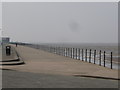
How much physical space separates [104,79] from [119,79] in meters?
0.65

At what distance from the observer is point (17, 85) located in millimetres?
11664

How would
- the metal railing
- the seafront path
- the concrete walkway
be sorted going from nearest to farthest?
the seafront path < the concrete walkway < the metal railing

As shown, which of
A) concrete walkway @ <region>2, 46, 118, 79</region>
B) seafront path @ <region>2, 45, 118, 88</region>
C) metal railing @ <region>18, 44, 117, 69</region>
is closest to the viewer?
seafront path @ <region>2, 45, 118, 88</region>

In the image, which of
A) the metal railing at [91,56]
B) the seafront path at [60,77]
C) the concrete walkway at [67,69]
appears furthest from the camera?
the metal railing at [91,56]

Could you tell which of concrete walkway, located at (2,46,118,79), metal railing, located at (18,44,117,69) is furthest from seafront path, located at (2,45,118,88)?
metal railing, located at (18,44,117,69)

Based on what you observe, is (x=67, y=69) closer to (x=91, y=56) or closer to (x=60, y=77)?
(x=60, y=77)

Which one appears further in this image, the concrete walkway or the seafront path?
the concrete walkway

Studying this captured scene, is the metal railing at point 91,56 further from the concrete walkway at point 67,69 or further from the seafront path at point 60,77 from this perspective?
the seafront path at point 60,77

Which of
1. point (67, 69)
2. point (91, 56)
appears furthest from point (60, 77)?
point (91, 56)

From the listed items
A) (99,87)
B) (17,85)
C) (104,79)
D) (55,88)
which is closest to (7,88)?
(17,85)

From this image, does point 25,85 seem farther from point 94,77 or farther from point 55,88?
point 94,77

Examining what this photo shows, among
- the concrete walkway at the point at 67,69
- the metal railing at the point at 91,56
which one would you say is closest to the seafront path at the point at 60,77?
the concrete walkway at the point at 67,69

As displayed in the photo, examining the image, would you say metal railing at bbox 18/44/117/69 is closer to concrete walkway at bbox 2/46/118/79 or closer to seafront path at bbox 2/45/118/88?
concrete walkway at bbox 2/46/118/79

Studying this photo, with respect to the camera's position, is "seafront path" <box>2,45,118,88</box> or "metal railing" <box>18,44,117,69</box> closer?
"seafront path" <box>2,45,118,88</box>
